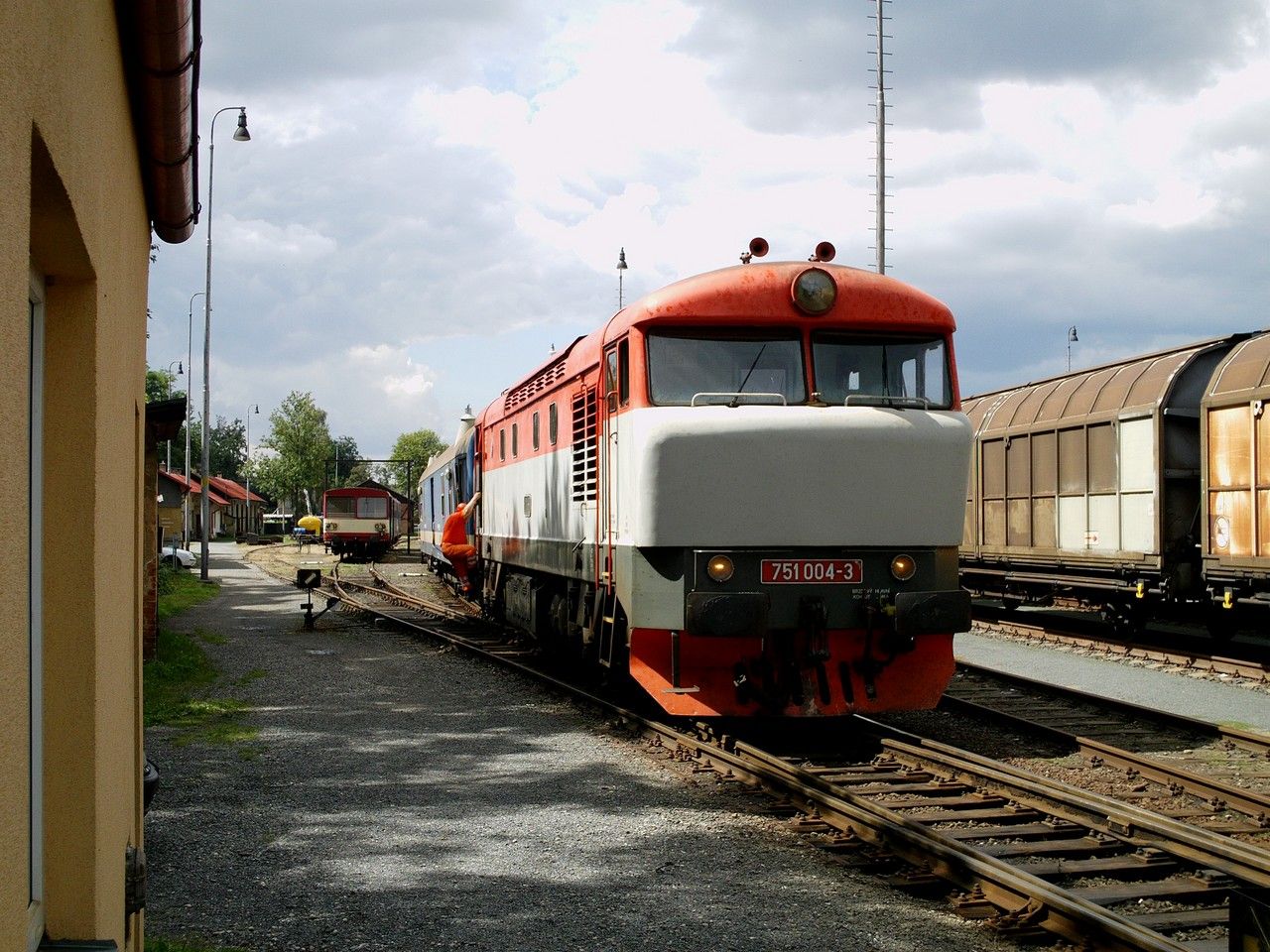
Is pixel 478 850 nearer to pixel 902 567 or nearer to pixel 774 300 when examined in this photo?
pixel 902 567

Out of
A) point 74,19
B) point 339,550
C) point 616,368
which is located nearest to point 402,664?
point 616,368

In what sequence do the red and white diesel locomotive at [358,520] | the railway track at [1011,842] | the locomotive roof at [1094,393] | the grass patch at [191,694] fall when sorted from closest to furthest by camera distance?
the railway track at [1011,842] → the grass patch at [191,694] → the locomotive roof at [1094,393] → the red and white diesel locomotive at [358,520]

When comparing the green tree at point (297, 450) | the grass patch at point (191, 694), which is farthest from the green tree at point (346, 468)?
the grass patch at point (191, 694)

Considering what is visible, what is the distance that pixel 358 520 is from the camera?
43.6 m

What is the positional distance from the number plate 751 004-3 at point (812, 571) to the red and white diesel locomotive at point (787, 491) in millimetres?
10

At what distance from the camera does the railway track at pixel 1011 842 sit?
16.9 feet

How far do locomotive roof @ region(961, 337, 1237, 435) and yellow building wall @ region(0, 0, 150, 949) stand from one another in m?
13.1

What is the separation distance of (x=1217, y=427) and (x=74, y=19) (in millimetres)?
13254

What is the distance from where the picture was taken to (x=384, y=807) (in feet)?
24.5

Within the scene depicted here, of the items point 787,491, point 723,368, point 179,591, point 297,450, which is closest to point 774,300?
point 723,368

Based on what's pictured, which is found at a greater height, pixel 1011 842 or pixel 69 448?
pixel 69 448

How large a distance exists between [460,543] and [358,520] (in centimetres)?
2565

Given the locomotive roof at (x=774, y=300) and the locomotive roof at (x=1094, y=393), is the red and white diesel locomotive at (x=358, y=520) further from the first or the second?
the locomotive roof at (x=774, y=300)

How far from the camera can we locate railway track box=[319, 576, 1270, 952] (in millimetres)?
5152
